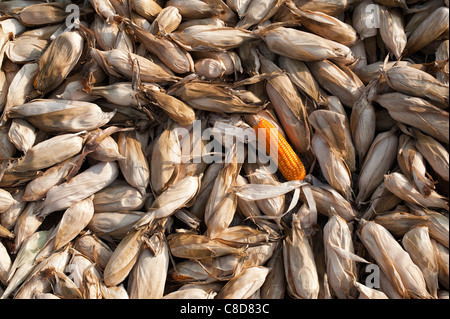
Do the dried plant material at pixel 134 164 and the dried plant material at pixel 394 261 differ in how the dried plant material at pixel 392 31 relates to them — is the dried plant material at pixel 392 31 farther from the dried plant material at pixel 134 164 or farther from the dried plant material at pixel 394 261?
the dried plant material at pixel 134 164

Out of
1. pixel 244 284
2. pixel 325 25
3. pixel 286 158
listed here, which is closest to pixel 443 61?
pixel 325 25

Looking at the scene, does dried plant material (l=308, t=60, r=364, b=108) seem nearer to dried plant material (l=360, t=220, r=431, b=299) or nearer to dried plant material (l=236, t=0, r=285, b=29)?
dried plant material (l=236, t=0, r=285, b=29)

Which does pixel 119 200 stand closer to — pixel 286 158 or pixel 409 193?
pixel 286 158

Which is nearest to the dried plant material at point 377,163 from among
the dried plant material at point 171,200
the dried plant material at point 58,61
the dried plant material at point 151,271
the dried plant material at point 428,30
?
the dried plant material at point 428,30

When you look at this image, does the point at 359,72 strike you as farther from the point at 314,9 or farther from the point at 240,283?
the point at 240,283
